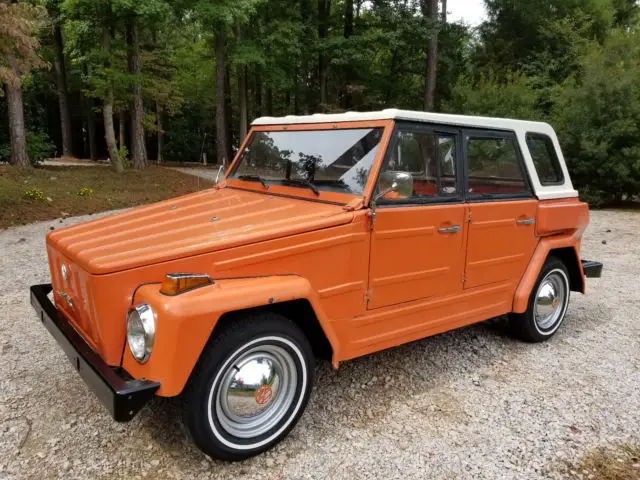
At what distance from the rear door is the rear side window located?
24cm

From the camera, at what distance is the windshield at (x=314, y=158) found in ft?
11.1

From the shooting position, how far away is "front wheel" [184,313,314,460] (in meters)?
2.58

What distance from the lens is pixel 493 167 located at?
417 cm

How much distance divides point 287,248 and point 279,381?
2.68 feet

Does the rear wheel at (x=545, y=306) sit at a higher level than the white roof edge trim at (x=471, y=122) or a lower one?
lower

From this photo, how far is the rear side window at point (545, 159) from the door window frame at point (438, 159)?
104cm

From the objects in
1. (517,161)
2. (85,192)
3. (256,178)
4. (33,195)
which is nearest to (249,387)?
(256,178)

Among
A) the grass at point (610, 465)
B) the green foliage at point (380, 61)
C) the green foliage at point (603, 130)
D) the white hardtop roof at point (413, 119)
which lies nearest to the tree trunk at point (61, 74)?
the green foliage at point (380, 61)

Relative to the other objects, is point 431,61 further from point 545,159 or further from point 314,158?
point 314,158

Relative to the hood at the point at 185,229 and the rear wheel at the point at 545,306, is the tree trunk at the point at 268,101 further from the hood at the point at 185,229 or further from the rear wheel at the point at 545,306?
the hood at the point at 185,229

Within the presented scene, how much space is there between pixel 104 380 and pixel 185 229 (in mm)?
1052

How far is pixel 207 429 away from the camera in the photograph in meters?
2.62

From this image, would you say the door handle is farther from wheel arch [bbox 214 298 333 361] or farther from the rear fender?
wheel arch [bbox 214 298 333 361]

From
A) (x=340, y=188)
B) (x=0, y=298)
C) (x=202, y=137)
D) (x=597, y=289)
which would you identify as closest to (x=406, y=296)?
(x=340, y=188)
